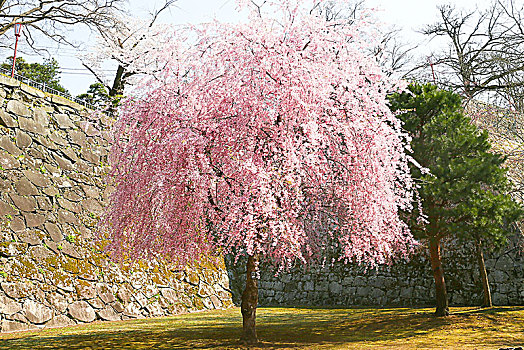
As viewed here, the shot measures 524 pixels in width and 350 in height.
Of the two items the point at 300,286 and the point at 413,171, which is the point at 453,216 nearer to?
the point at 413,171

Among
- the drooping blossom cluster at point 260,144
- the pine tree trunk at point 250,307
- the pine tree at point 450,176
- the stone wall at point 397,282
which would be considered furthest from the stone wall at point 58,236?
the pine tree at point 450,176

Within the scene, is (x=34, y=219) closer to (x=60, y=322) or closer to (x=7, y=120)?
(x=60, y=322)

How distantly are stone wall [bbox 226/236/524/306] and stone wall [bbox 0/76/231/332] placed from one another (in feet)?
10.3

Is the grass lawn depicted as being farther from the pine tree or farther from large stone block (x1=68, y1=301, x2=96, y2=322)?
the pine tree

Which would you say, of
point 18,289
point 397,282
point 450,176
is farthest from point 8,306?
point 397,282

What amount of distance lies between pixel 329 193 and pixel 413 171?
9.64ft

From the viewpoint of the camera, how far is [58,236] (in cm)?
1167

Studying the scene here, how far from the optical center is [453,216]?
9.92 m

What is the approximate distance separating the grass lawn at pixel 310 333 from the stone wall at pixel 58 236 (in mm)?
648

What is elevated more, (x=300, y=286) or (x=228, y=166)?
(x=228, y=166)

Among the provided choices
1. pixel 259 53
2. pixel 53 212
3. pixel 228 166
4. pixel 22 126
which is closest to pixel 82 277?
pixel 53 212

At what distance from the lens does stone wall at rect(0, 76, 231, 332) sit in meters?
10.4

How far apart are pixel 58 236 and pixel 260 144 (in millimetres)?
7153

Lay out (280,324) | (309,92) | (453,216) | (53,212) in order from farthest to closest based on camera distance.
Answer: (53,212), (280,324), (453,216), (309,92)
